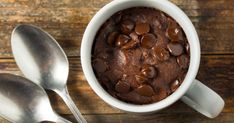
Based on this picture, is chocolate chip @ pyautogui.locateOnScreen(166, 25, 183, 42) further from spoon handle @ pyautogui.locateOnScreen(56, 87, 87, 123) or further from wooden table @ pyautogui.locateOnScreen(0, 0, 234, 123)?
spoon handle @ pyautogui.locateOnScreen(56, 87, 87, 123)

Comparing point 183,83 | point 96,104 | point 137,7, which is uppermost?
point 137,7

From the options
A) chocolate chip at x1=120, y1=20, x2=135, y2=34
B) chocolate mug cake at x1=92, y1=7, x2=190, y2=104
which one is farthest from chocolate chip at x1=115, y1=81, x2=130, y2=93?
chocolate chip at x1=120, y1=20, x2=135, y2=34

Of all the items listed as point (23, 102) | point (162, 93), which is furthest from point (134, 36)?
point (23, 102)

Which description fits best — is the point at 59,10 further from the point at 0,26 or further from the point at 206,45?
the point at 206,45

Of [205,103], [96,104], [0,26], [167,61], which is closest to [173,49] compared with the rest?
[167,61]

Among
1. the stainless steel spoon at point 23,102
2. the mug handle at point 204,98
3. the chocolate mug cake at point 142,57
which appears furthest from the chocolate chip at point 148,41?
the stainless steel spoon at point 23,102

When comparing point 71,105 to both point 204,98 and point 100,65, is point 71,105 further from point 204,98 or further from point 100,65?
point 204,98
